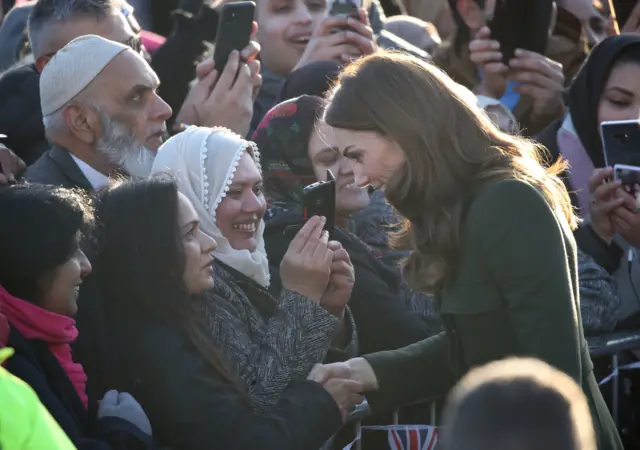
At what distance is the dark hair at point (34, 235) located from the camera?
3.56 metres

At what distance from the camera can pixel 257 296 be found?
166 inches

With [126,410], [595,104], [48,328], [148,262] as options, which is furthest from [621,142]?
[48,328]

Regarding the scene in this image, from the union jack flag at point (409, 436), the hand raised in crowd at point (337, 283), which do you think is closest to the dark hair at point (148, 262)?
the hand raised in crowd at point (337, 283)

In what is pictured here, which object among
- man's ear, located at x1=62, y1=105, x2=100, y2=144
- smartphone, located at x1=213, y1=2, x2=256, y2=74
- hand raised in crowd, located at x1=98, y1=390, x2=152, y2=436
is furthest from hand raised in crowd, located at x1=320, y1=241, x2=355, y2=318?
smartphone, located at x1=213, y1=2, x2=256, y2=74

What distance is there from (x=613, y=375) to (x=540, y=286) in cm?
197

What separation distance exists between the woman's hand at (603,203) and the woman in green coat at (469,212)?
182cm

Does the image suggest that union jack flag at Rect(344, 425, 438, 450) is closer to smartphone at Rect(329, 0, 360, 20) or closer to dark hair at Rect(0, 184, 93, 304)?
dark hair at Rect(0, 184, 93, 304)

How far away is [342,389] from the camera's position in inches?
154

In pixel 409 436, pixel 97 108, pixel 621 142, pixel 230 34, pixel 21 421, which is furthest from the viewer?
pixel 230 34

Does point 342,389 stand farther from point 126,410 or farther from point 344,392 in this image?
point 126,410

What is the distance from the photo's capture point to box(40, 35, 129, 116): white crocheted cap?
4820mm

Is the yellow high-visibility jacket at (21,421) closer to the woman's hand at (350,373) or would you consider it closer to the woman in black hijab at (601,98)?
the woman's hand at (350,373)

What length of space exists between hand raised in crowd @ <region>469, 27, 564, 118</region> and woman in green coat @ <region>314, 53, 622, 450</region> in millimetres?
2742

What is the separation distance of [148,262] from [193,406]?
18.3 inches
